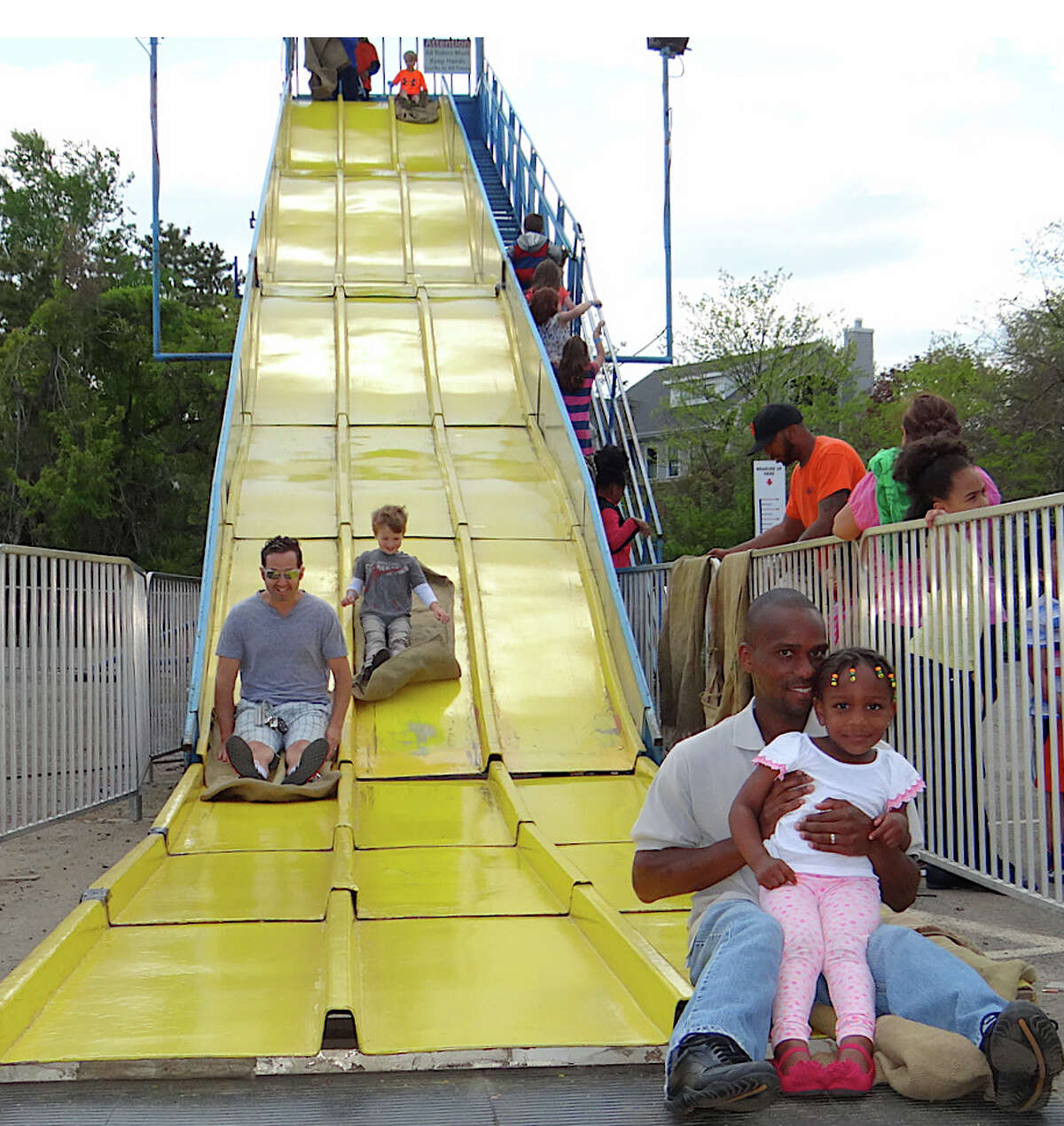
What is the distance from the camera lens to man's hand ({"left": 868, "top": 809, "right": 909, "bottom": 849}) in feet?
11.5

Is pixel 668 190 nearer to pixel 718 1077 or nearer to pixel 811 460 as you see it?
pixel 811 460

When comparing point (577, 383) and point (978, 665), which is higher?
point (577, 383)

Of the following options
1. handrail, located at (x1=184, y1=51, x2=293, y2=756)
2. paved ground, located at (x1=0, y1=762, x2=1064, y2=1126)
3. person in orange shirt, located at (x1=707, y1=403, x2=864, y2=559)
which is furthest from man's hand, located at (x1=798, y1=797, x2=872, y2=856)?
handrail, located at (x1=184, y1=51, x2=293, y2=756)

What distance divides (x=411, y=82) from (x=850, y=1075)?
2074 centimetres

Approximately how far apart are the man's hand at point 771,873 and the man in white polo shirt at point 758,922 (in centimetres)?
8

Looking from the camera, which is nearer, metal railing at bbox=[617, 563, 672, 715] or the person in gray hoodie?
metal railing at bbox=[617, 563, 672, 715]

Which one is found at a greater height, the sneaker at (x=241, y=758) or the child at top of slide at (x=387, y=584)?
the child at top of slide at (x=387, y=584)

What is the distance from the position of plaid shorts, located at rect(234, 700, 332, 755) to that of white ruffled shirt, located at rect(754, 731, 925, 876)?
4.12m

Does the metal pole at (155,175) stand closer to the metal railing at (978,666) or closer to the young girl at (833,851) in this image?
the metal railing at (978,666)

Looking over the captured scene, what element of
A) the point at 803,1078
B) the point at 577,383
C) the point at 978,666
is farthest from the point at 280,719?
the point at 577,383

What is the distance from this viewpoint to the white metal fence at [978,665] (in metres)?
4.45

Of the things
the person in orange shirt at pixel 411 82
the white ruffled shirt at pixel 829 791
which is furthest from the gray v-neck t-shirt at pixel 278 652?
the person in orange shirt at pixel 411 82

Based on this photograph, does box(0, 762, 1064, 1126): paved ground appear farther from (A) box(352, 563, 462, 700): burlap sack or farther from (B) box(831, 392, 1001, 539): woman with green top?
(A) box(352, 563, 462, 700): burlap sack

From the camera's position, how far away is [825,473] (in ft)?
22.7
